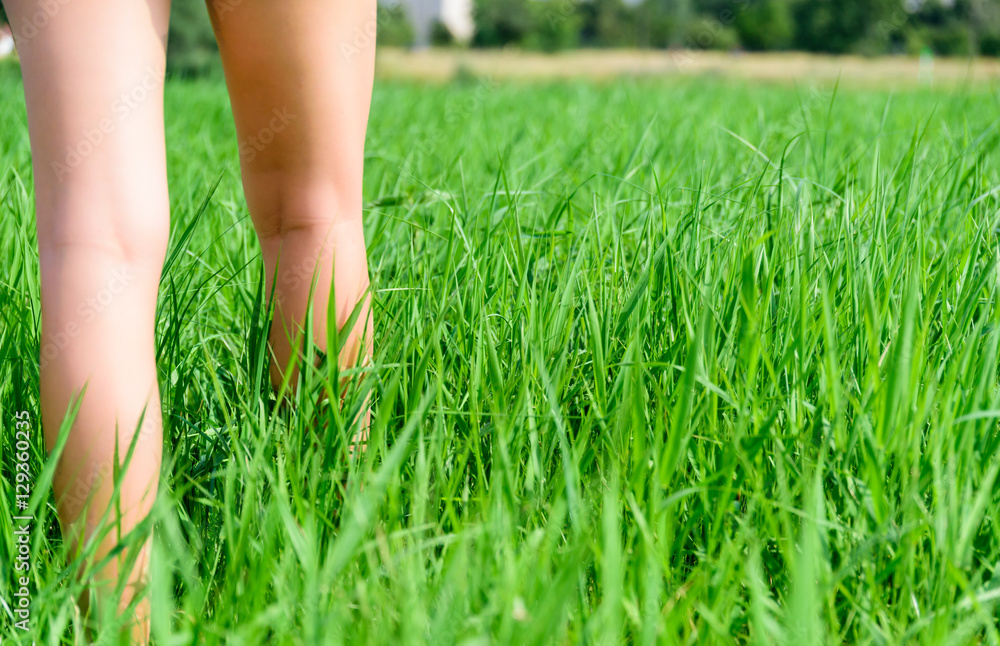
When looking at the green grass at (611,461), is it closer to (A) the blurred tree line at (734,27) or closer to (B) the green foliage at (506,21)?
(A) the blurred tree line at (734,27)

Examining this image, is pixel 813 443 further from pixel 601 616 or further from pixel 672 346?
pixel 601 616

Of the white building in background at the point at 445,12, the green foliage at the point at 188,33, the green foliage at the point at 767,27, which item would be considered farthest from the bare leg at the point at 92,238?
the white building in background at the point at 445,12

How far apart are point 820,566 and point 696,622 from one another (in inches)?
4.9

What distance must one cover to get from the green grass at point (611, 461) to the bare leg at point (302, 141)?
2.9 inches

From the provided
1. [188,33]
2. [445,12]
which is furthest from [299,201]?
[445,12]

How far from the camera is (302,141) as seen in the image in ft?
2.98

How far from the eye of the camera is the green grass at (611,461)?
0.61m

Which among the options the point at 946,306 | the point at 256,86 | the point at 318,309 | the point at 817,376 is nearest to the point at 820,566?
the point at 817,376

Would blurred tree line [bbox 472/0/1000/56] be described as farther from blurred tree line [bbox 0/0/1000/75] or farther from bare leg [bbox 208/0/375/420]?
bare leg [bbox 208/0/375/420]

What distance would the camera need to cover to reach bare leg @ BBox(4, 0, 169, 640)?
696 millimetres

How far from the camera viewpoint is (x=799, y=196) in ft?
3.96

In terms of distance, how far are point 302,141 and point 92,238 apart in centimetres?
28

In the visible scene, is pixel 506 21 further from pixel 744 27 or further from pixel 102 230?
pixel 102 230

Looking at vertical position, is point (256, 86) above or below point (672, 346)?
above
